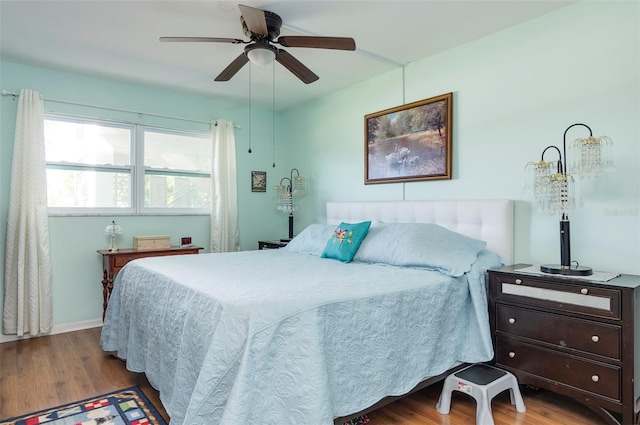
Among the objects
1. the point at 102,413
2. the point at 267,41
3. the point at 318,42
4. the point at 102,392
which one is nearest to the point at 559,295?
the point at 318,42

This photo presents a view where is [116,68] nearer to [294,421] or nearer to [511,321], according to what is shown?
[294,421]

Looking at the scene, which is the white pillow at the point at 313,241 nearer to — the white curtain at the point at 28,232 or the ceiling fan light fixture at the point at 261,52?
the ceiling fan light fixture at the point at 261,52

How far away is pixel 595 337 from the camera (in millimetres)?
1987

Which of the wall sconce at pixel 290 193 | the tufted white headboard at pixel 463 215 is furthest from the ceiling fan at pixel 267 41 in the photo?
the wall sconce at pixel 290 193

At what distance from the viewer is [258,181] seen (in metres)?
4.95

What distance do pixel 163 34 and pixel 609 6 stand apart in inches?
117

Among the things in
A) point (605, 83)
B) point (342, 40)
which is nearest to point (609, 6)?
point (605, 83)

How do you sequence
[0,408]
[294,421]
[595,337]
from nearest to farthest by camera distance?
[294,421] < [595,337] < [0,408]

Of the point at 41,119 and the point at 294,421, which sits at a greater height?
the point at 41,119

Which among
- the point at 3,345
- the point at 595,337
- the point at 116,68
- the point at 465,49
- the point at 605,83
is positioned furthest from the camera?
the point at 116,68

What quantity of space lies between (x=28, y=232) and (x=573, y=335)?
421 centimetres

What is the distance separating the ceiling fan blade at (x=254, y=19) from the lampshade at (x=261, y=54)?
0.10 m

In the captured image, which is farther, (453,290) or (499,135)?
(499,135)

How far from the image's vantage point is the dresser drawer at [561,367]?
1.94 m
